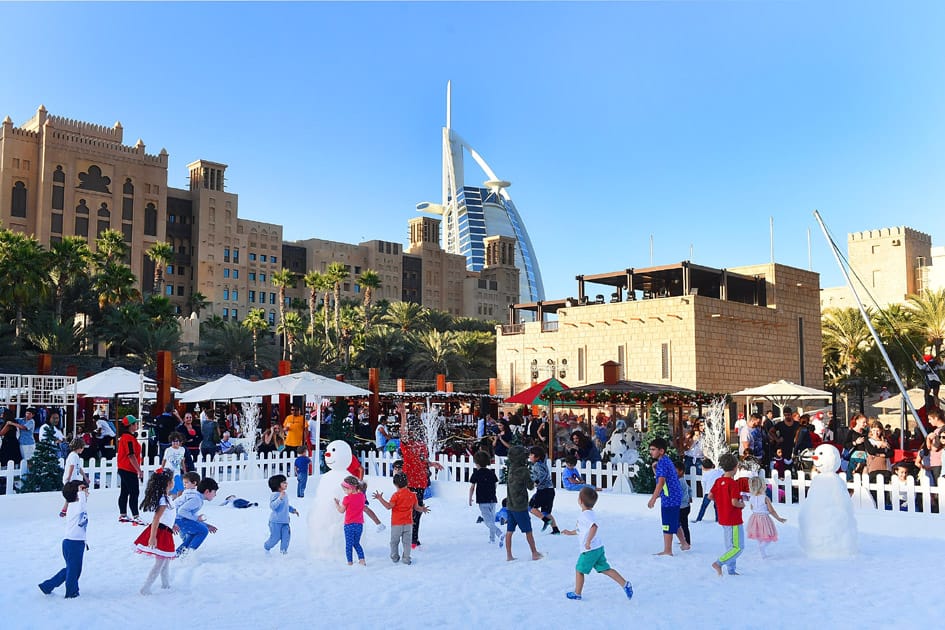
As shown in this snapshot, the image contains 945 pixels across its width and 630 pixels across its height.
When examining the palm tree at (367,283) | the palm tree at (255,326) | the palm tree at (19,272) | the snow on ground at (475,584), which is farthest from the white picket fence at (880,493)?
the palm tree at (367,283)

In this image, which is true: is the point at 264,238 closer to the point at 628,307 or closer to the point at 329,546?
the point at 628,307

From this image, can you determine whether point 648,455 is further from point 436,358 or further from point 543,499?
point 436,358

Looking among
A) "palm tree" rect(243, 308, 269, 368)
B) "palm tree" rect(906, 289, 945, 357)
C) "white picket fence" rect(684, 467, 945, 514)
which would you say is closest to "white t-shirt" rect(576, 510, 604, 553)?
"white picket fence" rect(684, 467, 945, 514)

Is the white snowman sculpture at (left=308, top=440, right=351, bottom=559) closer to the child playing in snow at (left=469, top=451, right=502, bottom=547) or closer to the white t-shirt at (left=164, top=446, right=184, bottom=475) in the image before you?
the child playing in snow at (left=469, top=451, right=502, bottom=547)

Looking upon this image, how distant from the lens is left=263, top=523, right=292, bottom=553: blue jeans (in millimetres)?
9680

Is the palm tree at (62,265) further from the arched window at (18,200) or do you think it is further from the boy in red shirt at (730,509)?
the boy in red shirt at (730,509)

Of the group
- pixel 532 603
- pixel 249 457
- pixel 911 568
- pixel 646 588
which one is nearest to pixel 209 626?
pixel 532 603

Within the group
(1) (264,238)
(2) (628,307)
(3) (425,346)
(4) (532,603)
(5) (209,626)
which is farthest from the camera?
(1) (264,238)

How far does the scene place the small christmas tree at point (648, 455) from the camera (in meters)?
13.8

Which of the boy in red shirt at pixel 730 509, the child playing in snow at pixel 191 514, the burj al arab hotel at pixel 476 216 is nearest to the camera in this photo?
the boy in red shirt at pixel 730 509

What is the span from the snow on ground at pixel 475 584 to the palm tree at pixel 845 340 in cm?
3986

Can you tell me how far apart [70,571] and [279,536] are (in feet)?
8.40

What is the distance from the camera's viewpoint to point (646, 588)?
26.3ft

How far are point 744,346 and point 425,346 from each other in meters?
22.7
